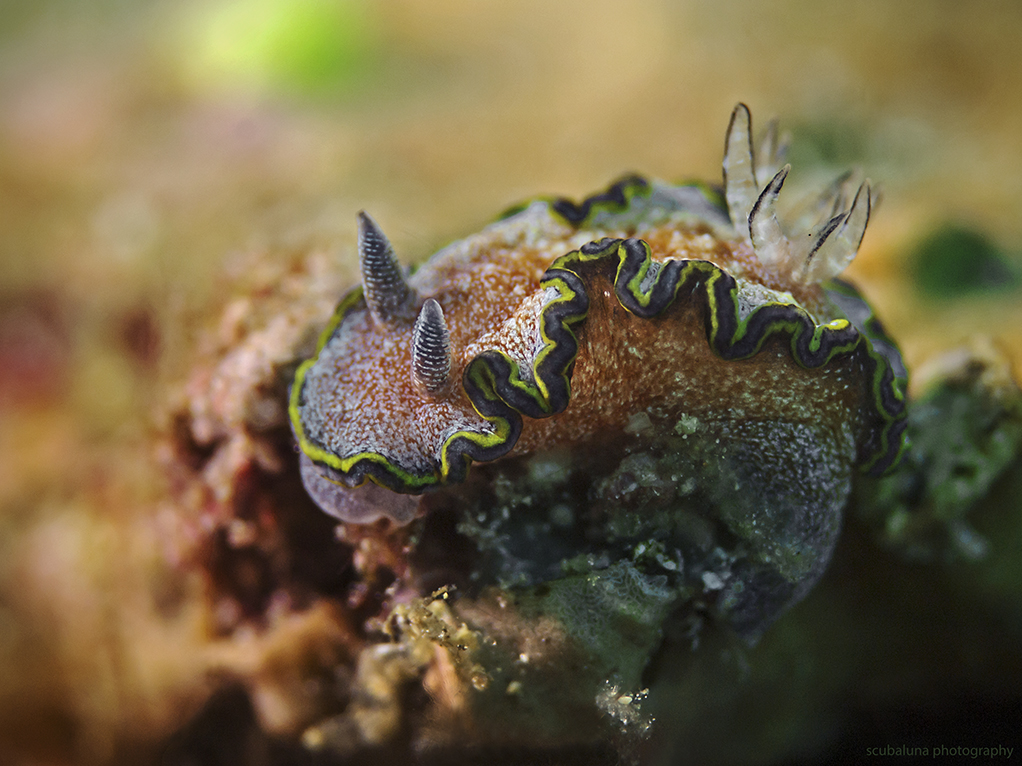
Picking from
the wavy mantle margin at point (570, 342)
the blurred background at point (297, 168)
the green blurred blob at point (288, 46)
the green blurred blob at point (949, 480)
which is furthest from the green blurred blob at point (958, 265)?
the green blurred blob at point (288, 46)

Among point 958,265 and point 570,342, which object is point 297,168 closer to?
point 570,342

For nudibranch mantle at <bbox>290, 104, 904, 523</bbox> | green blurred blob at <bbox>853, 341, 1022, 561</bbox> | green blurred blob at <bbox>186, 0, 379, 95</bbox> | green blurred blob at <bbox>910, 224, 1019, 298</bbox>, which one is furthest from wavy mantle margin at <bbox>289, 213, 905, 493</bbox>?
green blurred blob at <bbox>186, 0, 379, 95</bbox>

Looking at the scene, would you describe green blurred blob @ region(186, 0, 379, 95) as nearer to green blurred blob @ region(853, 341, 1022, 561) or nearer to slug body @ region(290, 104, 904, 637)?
slug body @ region(290, 104, 904, 637)

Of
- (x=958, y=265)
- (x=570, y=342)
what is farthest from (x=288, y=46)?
(x=570, y=342)

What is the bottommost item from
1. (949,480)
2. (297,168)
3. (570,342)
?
(949,480)

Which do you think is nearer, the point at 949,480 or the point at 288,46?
the point at 949,480

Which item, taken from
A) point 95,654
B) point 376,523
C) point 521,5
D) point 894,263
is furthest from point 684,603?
point 521,5

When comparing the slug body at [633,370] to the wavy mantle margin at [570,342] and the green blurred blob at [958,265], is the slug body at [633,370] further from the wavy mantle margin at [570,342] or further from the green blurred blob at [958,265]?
the green blurred blob at [958,265]
